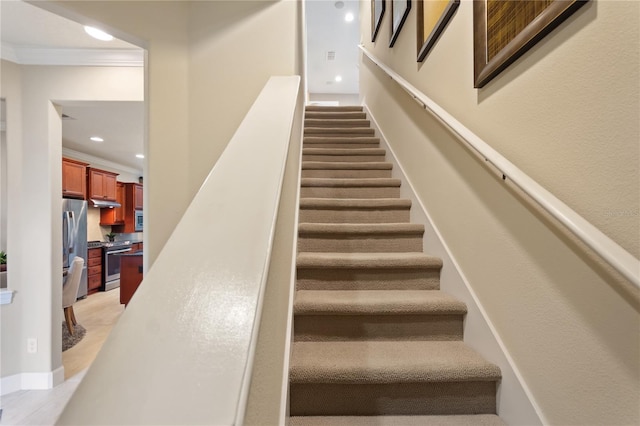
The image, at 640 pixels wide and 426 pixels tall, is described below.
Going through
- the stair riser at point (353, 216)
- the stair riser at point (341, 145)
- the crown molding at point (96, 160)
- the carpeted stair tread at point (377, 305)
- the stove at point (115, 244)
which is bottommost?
the stove at point (115, 244)

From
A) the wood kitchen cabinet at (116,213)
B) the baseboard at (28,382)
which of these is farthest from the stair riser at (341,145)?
the wood kitchen cabinet at (116,213)

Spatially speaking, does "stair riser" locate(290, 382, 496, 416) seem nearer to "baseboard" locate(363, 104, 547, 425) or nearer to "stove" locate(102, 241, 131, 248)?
"baseboard" locate(363, 104, 547, 425)

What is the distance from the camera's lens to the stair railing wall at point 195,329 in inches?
13.4

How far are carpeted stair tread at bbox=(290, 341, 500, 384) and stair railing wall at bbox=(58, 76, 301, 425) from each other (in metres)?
0.70

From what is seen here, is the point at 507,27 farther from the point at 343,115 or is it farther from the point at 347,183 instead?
the point at 343,115

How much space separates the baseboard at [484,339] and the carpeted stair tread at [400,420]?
0.07 m

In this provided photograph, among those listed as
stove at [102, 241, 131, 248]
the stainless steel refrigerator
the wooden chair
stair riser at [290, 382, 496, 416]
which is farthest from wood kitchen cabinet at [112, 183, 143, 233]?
stair riser at [290, 382, 496, 416]

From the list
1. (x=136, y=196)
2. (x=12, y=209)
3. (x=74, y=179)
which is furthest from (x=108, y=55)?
(x=136, y=196)

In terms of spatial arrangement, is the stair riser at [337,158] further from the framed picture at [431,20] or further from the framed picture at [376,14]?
the framed picture at [376,14]

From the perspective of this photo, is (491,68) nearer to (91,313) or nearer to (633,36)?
(633,36)

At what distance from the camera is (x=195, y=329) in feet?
1.37

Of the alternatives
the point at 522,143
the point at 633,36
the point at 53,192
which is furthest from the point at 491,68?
the point at 53,192

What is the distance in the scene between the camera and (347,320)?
129 centimetres

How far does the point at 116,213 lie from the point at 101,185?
4.27ft
